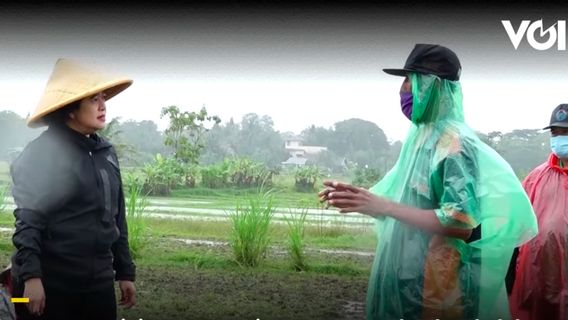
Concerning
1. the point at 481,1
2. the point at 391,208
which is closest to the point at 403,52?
the point at 481,1

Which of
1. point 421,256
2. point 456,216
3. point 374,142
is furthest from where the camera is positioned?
point 374,142

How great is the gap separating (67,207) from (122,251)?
29cm

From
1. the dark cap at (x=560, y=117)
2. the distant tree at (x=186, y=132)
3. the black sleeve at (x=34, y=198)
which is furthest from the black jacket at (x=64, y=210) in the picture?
the dark cap at (x=560, y=117)

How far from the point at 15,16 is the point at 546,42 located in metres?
1.64

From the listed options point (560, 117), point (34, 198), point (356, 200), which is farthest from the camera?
point (560, 117)

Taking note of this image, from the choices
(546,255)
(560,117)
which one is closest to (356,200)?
(560,117)

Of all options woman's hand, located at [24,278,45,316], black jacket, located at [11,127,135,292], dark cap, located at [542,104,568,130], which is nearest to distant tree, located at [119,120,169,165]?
black jacket, located at [11,127,135,292]

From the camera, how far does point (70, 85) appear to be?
6.08ft

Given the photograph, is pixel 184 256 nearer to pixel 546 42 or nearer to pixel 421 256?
pixel 421 256

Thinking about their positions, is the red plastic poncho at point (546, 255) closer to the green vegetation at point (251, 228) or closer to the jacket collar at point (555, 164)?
the jacket collar at point (555, 164)

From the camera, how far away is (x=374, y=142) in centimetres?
231

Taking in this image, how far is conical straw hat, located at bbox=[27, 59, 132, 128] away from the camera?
1814 millimetres

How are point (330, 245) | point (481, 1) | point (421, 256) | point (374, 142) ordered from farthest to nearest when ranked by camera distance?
point (330, 245), point (374, 142), point (481, 1), point (421, 256)

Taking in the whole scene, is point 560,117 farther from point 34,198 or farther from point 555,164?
point 34,198
